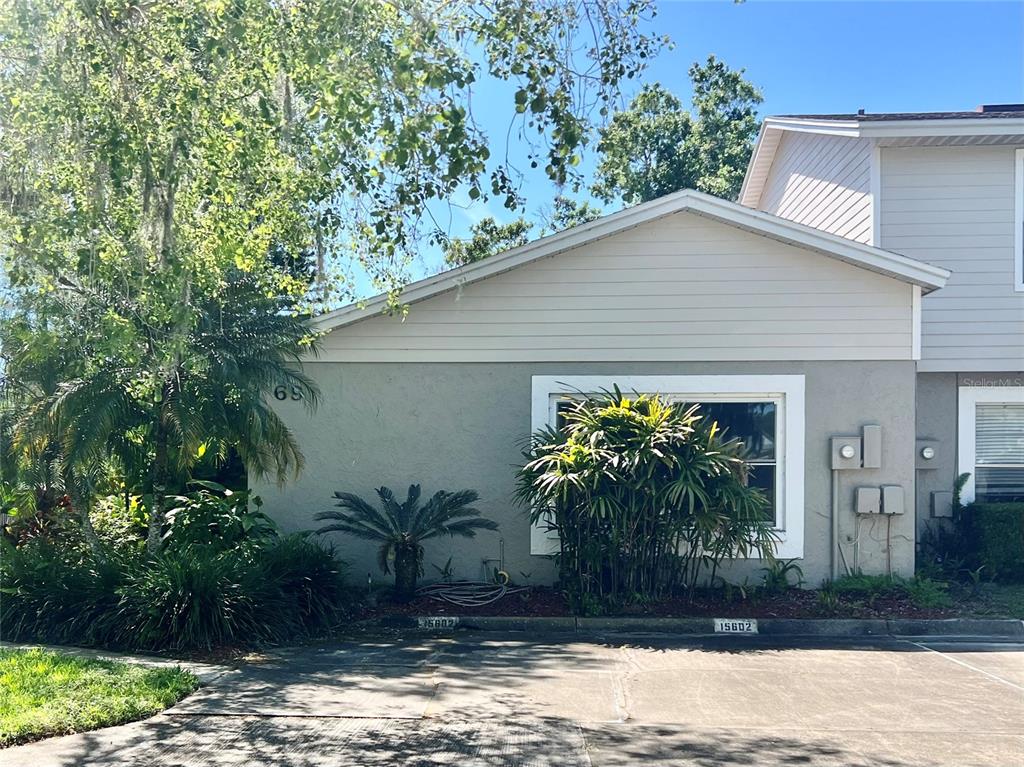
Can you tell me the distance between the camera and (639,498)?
30.0ft

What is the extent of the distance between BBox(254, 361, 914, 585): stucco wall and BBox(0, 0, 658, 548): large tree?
9.20 ft

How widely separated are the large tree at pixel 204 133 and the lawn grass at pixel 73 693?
2.35 meters

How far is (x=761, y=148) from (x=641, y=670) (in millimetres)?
11328

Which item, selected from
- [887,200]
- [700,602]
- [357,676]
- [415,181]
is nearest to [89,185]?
[415,181]

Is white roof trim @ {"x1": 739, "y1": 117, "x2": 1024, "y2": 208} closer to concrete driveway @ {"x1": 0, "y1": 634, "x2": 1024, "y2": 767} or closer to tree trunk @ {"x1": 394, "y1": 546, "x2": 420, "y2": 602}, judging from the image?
concrete driveway @ {"x1": 0, "y1": 634, "x2": 1024, "y2": 767}

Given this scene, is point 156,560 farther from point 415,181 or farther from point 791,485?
point 791,485

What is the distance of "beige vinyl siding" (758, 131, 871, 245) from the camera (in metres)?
12.1

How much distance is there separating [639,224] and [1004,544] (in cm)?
599

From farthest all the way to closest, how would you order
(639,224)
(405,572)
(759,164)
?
(759,164) < (639,224) < (405,572)

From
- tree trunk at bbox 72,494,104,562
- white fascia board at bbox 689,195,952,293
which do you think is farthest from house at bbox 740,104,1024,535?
tree trunk at bbox 72,494,104,562

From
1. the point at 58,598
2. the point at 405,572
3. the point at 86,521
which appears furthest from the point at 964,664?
the point at 86,521

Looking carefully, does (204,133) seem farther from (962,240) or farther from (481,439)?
(962,240)

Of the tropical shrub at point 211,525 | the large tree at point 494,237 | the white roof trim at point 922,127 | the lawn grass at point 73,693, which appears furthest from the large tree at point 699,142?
the lawn grass at point 73,693

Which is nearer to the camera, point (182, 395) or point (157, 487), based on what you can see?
point (182, 395)
